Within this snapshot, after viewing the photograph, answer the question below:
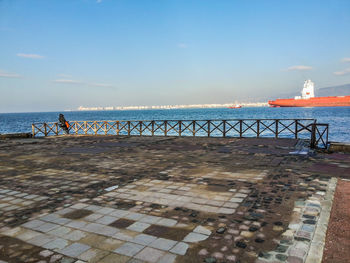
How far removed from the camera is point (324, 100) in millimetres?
104750

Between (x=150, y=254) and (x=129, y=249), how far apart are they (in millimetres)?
298

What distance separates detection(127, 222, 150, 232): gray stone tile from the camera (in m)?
3.72

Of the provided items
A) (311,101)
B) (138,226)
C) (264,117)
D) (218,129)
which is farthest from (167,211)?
(311,101)

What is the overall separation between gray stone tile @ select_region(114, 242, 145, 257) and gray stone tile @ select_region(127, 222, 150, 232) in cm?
40

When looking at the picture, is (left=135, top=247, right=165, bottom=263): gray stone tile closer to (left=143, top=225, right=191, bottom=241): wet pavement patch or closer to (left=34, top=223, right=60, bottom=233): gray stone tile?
(left=143, top=225, right=191, bottom=241): wet pavement patch

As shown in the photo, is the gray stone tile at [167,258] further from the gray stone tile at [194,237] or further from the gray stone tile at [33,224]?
the gray stone tile at [33,224]

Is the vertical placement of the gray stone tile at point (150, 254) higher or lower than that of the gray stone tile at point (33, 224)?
lower

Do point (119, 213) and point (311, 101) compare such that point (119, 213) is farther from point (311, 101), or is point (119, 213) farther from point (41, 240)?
point (311, 101)

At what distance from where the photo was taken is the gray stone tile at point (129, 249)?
3078mm

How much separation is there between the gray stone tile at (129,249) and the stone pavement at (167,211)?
23mm

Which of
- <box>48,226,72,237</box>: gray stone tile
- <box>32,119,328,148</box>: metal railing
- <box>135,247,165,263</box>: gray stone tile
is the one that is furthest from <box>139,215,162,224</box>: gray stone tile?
<box>32,119,328,148</box>: metal railing

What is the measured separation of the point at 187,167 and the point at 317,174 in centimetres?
354

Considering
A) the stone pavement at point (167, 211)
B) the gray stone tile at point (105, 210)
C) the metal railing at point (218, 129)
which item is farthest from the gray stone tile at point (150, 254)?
the metal railing at point (218, 129)

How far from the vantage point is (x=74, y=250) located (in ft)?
10.4
